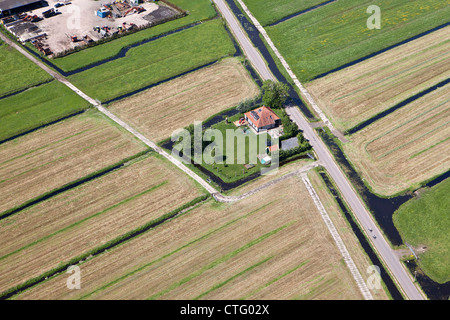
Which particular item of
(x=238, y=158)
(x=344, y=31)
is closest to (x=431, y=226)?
(x=238, y=158)

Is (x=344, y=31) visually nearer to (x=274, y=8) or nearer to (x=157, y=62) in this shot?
(x=274, y=8)

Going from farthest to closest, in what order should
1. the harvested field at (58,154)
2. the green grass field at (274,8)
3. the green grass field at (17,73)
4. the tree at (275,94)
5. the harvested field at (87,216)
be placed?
1. the green grass field at (274,8)
2. the green grass field at (17,73)
3. the tree at (275,94)
4. the harvested field at (58,154)
5. the harvested field at (87,216)

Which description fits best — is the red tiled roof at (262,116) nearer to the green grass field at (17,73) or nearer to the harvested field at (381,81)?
the harvested field at (381,81)

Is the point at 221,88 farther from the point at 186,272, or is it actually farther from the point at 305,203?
the point at 186,272

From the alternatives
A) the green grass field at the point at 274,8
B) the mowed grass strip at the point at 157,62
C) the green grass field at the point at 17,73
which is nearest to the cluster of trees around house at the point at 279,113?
the mowed grass strip at the point at 157,62

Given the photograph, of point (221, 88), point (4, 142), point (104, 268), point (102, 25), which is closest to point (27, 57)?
point (102, 25)
